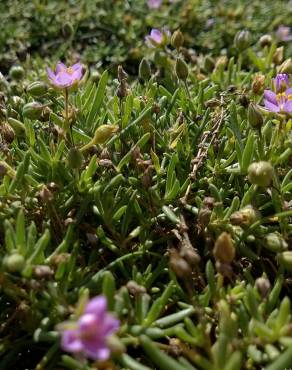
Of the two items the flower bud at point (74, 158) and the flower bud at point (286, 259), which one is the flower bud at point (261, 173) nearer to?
the flower bud at point (286, 259)

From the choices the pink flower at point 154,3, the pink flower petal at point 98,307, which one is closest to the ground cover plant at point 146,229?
the pink flower petal at point 98,307

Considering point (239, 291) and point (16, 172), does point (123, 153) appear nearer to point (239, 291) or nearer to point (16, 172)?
point (16, 172)

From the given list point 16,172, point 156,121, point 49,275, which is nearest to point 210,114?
point 156,121

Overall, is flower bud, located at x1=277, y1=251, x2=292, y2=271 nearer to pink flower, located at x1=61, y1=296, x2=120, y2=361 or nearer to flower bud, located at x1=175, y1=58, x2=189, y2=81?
pink flower, located at x1=61, y1=296, x2=120, y2=361

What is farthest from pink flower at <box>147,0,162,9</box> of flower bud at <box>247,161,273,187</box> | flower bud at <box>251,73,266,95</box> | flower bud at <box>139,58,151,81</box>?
flower bud at <box>247,161,273,187</box>

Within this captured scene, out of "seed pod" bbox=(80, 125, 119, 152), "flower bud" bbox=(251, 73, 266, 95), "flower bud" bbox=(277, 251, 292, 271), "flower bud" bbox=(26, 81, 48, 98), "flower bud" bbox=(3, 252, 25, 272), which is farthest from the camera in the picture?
"flower bud" bbox=(251, 73, 266, 95)

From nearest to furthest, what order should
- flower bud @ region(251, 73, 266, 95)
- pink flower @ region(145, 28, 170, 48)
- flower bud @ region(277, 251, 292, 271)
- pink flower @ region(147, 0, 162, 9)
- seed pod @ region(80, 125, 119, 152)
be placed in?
1. flower bud @ region(277, 251, 292, 271)
2. seed pod @ region(80, 125, 119, 152)
3. flower bud @ region(251, 73, 266, 95)
4. pink flower @ region(145, 28, 170, 48)
5. pink flower @ region(147, 0, 162, 9)
